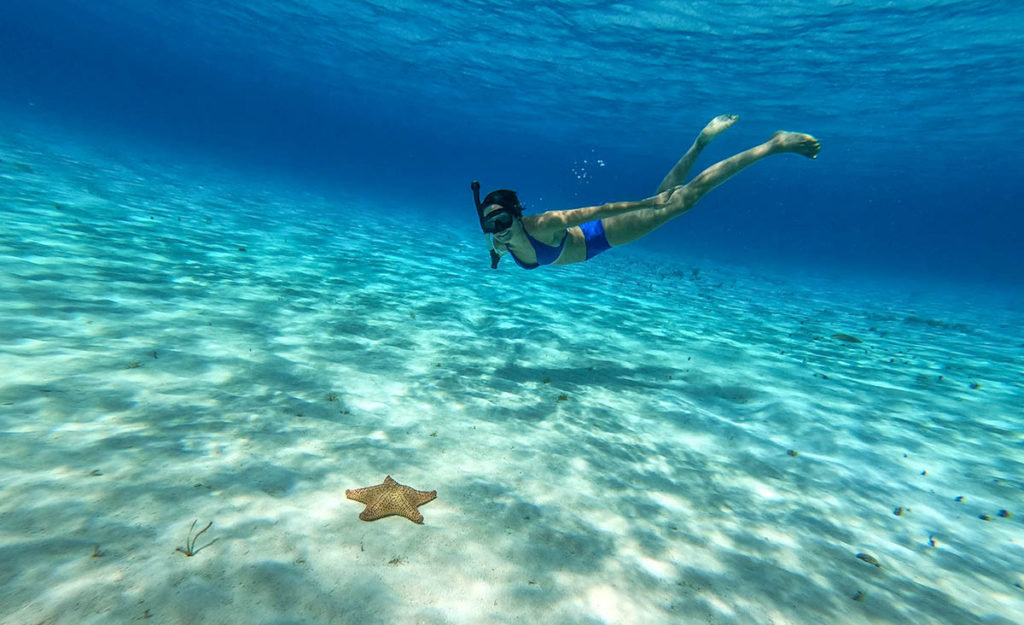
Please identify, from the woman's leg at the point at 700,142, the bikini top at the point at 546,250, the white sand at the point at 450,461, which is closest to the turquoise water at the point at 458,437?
the white sand at the point at 450,461

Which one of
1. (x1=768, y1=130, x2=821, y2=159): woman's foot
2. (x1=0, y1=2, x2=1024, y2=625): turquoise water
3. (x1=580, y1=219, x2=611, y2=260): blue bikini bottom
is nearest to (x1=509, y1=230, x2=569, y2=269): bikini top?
(x1=580, y1=219, x2=611, y2=260): blue bikini bottom

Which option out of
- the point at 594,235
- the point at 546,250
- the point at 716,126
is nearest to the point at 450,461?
the point at 546,250

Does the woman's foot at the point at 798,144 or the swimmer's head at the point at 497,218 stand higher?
the woman's foot at the point at 798,144

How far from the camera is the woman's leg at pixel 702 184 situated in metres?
6.63

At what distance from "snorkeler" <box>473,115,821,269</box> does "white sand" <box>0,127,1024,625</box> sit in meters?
1.81

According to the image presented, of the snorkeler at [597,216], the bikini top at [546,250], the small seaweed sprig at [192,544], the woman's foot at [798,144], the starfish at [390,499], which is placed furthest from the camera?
the bikini top at [546,250]

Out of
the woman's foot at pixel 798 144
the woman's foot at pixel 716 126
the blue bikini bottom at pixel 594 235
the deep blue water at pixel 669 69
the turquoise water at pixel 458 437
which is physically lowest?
the turquoise water at pixel 458 437

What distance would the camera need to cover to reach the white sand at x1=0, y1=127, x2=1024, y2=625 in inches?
98.0

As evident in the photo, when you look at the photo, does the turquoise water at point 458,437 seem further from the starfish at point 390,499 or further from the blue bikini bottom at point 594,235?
the blue bikini bottom at point 594,235

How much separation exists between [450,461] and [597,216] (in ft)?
13.3

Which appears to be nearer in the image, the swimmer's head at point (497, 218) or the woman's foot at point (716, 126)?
the swimmer's head at point (497, 218)

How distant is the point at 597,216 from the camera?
6395 mm

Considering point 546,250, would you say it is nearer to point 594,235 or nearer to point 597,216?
point 594,235

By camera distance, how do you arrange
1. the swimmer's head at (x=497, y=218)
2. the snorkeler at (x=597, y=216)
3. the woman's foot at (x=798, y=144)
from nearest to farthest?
the swimmer's head at (x=497, y=218) < the snorkeler at (x=597, y=216) < the woman's foot at (x=798, y=144)
